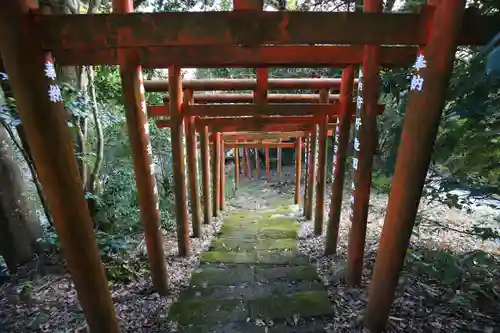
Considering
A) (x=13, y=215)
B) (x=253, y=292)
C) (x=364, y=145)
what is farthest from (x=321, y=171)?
(x=13, y=215)

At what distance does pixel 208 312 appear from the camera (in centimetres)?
320

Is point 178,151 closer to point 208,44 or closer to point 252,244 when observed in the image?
point 252,244

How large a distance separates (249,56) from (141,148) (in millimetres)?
1529

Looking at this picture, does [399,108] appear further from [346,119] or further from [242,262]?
[242,262]

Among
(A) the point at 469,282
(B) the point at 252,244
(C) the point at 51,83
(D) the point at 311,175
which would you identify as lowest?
(B) the point at 252,244

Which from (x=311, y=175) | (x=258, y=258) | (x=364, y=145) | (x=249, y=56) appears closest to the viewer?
(x=364, y=145)

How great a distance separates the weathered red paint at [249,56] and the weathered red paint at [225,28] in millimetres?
1299

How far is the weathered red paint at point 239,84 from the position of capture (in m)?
5.03

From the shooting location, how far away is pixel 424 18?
2072mm

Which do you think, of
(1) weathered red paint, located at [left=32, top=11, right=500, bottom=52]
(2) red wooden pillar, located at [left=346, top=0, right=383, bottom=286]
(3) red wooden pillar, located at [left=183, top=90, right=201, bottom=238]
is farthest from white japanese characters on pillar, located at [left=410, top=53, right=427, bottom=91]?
(3) red wooden pillar, located at [left=183, top=90, right=201, bottom=238]

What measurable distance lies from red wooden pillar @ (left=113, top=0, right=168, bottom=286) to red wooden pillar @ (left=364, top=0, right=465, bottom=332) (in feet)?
7.45

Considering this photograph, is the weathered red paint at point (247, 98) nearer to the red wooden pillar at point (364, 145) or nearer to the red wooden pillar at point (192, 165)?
the red wooden pillar at point (192, 165)

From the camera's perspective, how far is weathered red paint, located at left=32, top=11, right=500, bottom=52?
6.74 feet

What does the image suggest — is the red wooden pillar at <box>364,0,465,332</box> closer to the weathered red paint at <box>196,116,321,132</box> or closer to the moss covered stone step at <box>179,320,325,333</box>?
the moss covered stone step at <box>179,320,325,333</box>
